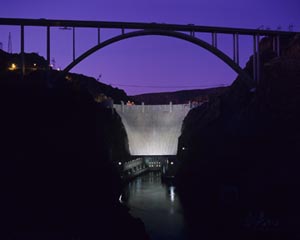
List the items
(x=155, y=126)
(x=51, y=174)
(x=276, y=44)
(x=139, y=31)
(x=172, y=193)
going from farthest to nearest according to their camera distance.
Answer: (x=155, y=126), (x=172, y=193), (x=276, y=44), (x=139, y=31), (x=51, y=174)

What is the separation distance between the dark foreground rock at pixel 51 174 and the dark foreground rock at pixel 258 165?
820cm

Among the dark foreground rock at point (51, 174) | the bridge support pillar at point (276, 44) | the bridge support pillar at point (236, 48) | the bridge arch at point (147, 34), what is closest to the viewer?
the dark foreground rock at point (51, 174)

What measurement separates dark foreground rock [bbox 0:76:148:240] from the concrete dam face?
37350mm

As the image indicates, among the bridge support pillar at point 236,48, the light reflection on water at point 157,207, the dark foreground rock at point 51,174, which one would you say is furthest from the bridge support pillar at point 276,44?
the dark foreground rock at point 51,174

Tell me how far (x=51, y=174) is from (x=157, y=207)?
16.3 meters

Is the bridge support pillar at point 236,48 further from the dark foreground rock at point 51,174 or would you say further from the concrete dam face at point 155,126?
the concrete dam face at point 155,126

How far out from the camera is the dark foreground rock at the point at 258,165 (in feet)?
83.4

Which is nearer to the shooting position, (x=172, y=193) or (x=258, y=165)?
(x=258, y=165)

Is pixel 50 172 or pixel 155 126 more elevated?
pixel 155 126

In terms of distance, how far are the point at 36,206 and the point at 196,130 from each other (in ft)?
120

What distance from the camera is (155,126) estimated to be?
6825cm

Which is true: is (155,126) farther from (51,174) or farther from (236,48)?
(51,174)

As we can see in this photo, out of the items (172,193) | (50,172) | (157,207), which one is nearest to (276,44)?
(157,207)

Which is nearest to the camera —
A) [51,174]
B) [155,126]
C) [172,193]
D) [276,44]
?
[51,174]
